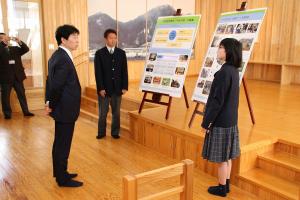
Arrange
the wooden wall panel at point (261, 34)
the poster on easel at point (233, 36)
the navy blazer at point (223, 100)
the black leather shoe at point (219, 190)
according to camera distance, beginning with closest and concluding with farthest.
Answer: the navy blazer at point (223, 100) < the black leather shoe at point (219, 190) < the poster on easel at point (233, 36) < the wooden wall panel at point (261, 34)

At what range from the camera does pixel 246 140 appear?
132 inches

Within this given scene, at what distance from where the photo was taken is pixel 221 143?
2764 millimetres

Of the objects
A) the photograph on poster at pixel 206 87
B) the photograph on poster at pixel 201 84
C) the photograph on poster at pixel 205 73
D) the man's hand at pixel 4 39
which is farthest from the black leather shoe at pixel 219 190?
the man's hand at pixel 4 39

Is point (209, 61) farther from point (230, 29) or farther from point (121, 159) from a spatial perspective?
point (121, 159)

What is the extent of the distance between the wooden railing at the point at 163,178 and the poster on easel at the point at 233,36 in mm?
2355

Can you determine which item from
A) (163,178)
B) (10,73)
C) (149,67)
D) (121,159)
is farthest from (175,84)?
(10,73)

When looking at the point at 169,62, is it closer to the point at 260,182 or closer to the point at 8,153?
the point at 260,182

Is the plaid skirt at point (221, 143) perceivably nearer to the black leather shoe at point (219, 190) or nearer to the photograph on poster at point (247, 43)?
the black leather shoe at point (219, 190)

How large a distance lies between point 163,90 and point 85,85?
3.77 m

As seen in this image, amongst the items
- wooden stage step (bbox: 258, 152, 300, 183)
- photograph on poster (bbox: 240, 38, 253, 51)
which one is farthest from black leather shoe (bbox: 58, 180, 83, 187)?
photograph on poster (bbox: 240, 38, 253, 51)

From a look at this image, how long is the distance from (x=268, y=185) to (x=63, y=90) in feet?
6.96

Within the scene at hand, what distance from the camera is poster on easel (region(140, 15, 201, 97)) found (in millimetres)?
4145

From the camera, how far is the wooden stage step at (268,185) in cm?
278

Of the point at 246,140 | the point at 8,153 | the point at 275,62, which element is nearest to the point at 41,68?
the point at 8,153
